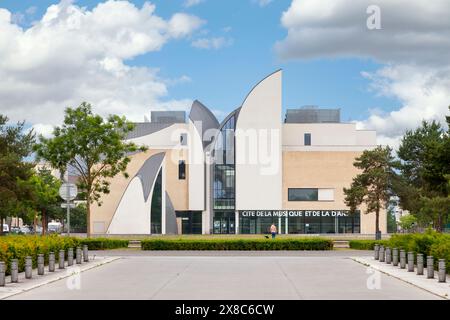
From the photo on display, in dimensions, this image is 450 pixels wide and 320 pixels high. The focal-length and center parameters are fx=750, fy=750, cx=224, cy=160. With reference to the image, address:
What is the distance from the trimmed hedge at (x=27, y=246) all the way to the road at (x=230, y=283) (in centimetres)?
223

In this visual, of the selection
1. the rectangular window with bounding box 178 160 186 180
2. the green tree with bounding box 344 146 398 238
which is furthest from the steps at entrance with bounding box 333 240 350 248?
the rectangular window with bounding box 178 160 186 180

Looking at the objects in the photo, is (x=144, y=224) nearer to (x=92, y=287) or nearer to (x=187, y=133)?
(x=187, y=133)

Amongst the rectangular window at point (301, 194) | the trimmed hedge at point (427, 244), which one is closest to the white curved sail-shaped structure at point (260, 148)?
the rectangular window at point (301, 194)

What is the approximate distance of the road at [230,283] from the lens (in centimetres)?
1838

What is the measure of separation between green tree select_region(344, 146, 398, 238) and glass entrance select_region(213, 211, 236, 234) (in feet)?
90.9

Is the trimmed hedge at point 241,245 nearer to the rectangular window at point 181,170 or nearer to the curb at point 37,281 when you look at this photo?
the curb at point 37,281

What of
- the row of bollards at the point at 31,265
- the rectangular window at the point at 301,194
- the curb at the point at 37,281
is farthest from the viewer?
the rectangular window at the point at 301,194

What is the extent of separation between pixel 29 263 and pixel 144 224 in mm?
68410

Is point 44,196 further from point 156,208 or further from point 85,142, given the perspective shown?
point 85,142

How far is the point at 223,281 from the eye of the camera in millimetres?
22656
